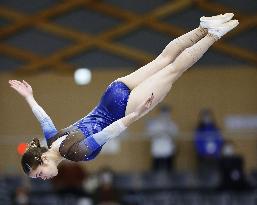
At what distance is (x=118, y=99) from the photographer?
727 cm

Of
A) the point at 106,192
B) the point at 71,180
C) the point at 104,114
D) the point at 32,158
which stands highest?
the point at 71,180

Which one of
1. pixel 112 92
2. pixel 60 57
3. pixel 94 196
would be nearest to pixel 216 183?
pixel 94 196

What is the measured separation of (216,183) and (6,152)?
4943mm

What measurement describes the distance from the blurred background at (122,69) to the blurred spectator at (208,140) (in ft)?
0.73

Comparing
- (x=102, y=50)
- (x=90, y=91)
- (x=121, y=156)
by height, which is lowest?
(x=121, y=156)

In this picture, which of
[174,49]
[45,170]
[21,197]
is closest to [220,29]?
[174,49]

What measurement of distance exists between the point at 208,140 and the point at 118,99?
6.82m

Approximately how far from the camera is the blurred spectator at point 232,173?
12648 mm

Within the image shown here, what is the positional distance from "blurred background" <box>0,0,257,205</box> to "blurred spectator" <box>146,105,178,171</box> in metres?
0.27

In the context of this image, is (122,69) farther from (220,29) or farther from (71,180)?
(220,29)

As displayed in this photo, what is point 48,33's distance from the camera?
15.8m

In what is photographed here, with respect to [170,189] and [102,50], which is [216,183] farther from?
[102,50]

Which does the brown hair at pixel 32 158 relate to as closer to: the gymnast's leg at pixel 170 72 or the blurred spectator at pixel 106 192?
the gymnast's leg at pixel 170 72

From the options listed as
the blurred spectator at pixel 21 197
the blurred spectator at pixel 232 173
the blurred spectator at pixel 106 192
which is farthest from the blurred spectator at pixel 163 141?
the blurred spectator at pixel 21 197
